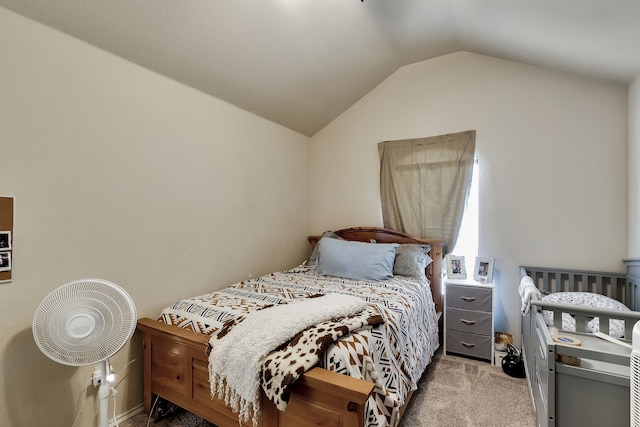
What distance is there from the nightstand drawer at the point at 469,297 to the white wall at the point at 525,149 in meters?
0.37

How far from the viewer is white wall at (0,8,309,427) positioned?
4.75 feet

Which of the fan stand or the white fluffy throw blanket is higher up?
the white fluffy throw blanket

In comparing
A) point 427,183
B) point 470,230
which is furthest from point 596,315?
point 427,183

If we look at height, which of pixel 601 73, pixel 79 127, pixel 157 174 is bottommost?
pixel 157 174

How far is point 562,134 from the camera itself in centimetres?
246

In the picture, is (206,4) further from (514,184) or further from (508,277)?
(508,277)

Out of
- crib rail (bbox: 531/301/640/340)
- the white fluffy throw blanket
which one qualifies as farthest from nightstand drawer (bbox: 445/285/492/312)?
the white fluffy throw blanket

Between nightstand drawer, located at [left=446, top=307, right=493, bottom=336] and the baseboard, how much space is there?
2.40 meters

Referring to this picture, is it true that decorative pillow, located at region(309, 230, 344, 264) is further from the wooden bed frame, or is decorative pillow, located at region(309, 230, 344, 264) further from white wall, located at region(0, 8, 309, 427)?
the wooden bed frame

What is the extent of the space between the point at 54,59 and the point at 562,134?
3.53 metres

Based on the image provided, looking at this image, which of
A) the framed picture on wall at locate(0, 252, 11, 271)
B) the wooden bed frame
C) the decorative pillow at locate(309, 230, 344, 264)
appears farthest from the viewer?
the decorative pillow at locate(309, 230, 344, 264)

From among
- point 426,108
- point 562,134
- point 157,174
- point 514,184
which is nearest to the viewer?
point 157,174

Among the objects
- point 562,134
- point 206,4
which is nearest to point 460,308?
point 562,134

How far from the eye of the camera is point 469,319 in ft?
8.20
